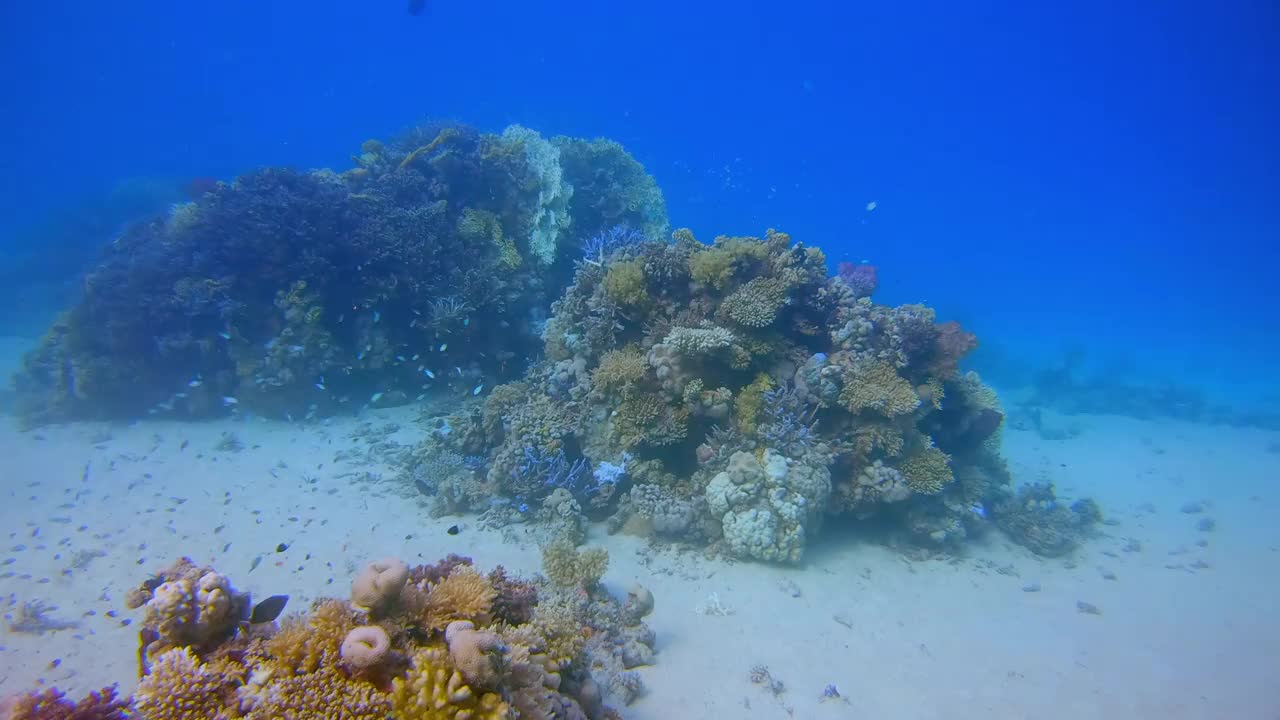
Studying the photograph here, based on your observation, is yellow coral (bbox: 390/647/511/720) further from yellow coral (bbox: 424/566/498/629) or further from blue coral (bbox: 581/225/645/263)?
blue coral (bbox: 581/225/645/263)

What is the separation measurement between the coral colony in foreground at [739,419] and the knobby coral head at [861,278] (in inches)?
62.9

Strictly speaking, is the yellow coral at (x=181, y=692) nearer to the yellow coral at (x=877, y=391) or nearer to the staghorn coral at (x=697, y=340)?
the staghorn coral at (x=697, y=340)

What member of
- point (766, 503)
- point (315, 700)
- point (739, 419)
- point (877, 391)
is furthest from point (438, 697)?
point (877, 391)

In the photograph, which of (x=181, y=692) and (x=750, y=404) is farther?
(x=750, y=404)

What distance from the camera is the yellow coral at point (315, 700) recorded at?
2986mm

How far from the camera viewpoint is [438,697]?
2961mm

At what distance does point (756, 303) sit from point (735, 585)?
163 inches

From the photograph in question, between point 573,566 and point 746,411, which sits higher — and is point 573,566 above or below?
below

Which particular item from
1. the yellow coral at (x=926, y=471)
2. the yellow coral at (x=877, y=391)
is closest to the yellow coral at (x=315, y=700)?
the yellow coral at (x=877, y=391)

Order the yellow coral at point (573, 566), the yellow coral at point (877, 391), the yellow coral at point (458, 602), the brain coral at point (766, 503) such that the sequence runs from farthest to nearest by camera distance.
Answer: the yellow coral at point (877, 391), the brain coral at point (766, 503), the yellow coral at point (573, 566), the yellow coral at point (458, 602)

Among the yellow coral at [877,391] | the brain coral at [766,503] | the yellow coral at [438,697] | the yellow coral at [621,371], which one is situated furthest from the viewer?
the yellow coral at [621,371]

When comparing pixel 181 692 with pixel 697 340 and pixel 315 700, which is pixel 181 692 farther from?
pixel 697 340

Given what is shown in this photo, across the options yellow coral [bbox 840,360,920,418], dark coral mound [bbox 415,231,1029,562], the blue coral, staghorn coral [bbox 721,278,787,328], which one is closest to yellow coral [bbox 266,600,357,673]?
dark coral mound [bbox 415,231,1029,562]

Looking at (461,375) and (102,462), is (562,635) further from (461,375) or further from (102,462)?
(102,462)
